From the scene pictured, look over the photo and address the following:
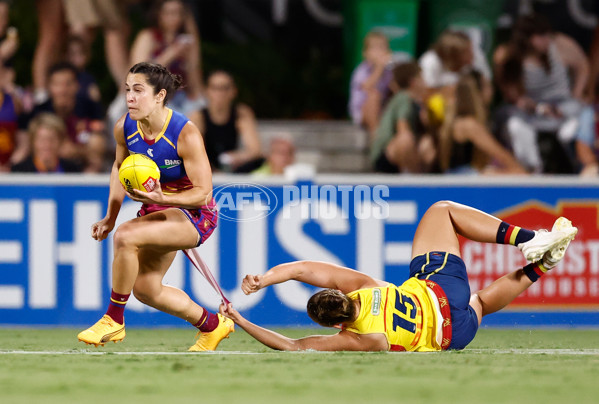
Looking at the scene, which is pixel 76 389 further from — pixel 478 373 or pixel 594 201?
pixel 594 201

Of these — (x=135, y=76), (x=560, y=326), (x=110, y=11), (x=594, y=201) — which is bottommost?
(x=560, y=326)

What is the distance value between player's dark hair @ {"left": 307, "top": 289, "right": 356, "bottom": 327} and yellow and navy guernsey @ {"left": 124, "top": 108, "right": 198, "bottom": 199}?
4.12 feet

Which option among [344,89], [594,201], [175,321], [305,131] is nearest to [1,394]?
[175,321]

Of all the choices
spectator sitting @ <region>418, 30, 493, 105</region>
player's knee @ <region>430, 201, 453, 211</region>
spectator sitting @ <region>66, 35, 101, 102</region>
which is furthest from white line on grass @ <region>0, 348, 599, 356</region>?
spectator sitting @ <region>418, 30, 493, 105</region>

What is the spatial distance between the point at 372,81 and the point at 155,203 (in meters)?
5.83

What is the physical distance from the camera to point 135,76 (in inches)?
259

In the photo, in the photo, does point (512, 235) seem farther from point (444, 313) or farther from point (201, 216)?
point (201, 216)

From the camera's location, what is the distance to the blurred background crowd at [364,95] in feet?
35.5

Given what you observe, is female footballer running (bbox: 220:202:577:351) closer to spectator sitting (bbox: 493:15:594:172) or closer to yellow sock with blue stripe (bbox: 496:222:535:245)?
yellow sock with blue stripe (bbox: 496:222:535:245)

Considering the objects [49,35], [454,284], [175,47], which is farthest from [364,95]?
[454,284]

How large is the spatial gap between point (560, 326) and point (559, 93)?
360cm

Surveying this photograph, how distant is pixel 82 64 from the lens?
1138 cm

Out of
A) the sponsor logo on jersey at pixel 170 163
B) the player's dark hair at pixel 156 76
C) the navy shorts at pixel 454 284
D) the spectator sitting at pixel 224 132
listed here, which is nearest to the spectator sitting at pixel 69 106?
the spectator sitting at pixel 224 132

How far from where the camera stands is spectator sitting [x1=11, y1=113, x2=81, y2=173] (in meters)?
10.1
